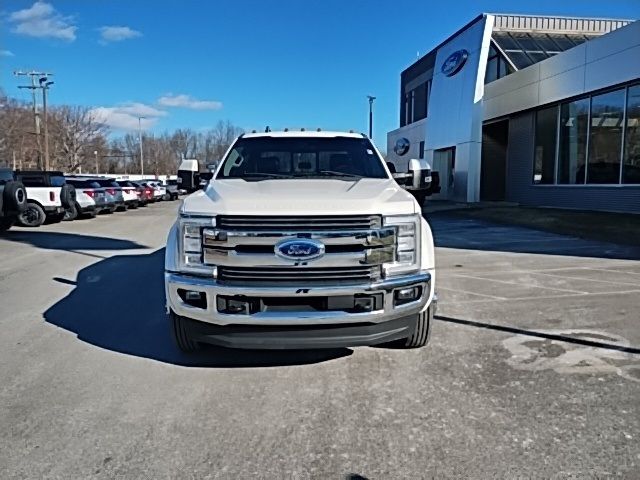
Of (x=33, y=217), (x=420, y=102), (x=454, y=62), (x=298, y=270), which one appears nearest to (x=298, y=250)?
(x=298, y=270)

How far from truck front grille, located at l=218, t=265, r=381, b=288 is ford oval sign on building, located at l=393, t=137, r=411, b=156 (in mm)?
37641

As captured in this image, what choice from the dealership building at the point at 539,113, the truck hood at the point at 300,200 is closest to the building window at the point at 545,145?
the dealership building at the point at 539,113

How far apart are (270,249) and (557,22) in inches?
1139

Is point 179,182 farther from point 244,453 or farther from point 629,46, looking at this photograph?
point 629,46

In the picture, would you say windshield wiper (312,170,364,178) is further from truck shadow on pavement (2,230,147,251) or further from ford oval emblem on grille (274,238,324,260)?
truck shadow on pavement (2,230,147,251)

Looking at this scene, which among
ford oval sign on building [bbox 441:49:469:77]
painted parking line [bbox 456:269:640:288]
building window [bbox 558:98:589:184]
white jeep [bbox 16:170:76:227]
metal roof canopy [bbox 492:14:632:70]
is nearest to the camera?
painted parking line [bbox 456:269:640:288]

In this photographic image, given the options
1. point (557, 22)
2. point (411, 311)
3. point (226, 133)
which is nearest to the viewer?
point (411, 311)

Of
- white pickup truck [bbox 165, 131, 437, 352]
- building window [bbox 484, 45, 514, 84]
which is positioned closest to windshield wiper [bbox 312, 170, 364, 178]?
white pickup truck [bbox 165, 131, 437, 352]

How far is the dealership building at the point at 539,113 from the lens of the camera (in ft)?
55.3

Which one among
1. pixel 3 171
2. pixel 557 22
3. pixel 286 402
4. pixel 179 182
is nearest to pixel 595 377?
pixel 286 402

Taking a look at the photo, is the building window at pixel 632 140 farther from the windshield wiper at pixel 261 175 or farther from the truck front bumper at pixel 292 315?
the truck front bumper at pixel 292 315

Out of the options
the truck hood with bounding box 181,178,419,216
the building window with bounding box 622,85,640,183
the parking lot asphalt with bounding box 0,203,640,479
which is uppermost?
the building window with bounding box 622,85,640,183

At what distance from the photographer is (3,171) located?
13.3 metres

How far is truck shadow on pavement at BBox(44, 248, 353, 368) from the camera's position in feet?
15.0
